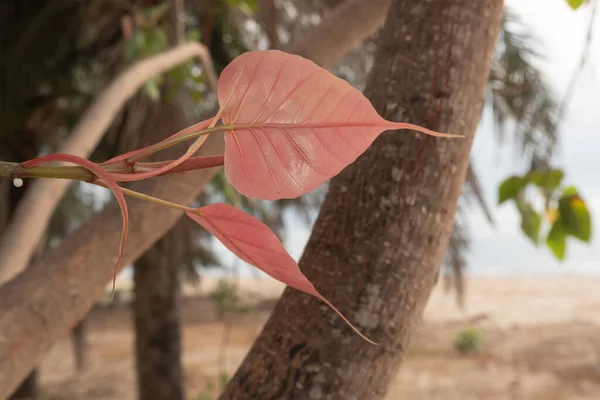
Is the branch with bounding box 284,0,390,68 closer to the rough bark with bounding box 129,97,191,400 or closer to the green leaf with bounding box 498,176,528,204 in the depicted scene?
the green leaf with bounding box 498,176,528,204

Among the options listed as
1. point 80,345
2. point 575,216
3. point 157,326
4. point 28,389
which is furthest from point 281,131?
point 80,345

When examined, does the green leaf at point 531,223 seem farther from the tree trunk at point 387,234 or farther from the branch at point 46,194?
the branch at point 46,194

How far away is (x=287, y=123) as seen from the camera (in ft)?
0.76

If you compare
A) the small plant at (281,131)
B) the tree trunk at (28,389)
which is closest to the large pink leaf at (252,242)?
the small plant at (281,131)

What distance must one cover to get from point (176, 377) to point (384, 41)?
2.78m

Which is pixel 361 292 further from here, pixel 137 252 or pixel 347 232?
pixel 137 252

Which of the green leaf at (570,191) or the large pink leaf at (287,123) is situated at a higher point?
the green leaf at (570,191)

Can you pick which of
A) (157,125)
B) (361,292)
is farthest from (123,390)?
(361,292)

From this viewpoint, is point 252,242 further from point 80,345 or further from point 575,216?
point 80,345

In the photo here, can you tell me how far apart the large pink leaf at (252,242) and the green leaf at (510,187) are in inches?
25.9

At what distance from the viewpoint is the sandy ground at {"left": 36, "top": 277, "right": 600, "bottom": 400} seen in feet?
14.3

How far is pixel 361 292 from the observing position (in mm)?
458

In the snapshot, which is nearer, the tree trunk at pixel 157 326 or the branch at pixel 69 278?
the branch at pixel 69 278

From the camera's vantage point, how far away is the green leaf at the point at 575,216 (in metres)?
0.77
